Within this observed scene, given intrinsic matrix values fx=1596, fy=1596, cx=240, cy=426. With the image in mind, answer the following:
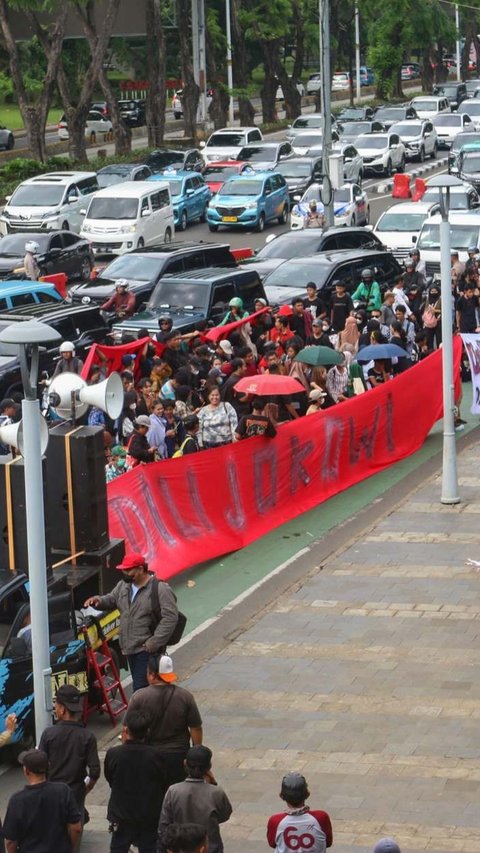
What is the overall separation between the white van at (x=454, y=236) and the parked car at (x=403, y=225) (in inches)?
49.2

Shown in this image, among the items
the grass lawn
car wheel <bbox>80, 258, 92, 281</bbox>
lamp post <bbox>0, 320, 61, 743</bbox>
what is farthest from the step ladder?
the grass lawn

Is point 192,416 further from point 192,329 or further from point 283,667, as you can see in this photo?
point 192,329

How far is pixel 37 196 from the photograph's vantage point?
138 feet

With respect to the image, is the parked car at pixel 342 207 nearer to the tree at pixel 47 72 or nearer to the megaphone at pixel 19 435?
the tree at pixel 47 72

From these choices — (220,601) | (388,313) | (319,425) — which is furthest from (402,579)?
(388,313)

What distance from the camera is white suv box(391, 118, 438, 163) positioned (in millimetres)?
59719

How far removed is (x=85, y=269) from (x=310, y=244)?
21.7 ft

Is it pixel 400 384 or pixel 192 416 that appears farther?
pixel 400 384

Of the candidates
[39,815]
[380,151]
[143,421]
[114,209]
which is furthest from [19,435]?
[380,151]

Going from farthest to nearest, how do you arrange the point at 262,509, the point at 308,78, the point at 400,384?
the point at 308,78, the point at 400,384, the point at 262,509

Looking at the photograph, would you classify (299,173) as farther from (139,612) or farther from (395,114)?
(139,612)

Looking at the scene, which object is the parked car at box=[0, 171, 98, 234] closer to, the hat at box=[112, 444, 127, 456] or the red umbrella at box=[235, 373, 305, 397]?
the red umbrella at box=[235, 373, 305, 397]

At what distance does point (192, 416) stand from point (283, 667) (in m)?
5.09

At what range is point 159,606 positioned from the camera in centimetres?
1171
